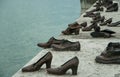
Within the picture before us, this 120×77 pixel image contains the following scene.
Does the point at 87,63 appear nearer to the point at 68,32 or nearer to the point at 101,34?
the point at 101,34

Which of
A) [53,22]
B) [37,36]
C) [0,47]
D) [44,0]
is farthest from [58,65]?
[44,0]

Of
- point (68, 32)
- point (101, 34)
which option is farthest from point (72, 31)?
point (101, 34)

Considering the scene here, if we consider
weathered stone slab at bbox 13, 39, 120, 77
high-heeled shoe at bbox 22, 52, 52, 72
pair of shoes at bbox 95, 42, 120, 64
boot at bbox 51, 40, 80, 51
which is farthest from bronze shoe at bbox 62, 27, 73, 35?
high-heeled shoe at bbox 22, 52, 52, 72

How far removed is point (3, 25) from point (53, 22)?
422cm

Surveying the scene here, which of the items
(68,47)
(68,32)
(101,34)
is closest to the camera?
(68,47)

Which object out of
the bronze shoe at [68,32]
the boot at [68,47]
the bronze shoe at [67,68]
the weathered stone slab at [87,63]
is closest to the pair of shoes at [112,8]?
the bronze shoe at [68,32]

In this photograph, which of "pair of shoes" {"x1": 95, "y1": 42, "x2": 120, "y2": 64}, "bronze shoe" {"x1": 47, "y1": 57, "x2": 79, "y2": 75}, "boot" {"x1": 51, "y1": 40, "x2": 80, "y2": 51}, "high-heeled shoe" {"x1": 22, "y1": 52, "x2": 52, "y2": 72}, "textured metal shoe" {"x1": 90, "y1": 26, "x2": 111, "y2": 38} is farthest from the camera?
"textured metal shoe" {"x1": 90, "y1": 26, "x2": 111, "y2": 38}

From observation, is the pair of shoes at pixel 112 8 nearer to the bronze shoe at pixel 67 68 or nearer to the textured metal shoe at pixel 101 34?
the textured metal shoe at pixel 101 34

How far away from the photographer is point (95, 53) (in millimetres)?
7062

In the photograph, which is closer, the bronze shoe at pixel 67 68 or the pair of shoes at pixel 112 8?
the bronze shoe at pixel 67 68

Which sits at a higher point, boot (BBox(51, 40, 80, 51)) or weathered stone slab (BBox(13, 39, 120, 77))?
boot (BBox(51, 40, 80, 51))

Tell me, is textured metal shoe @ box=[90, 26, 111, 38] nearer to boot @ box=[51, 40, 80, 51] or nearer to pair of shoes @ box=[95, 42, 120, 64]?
boot @ box=[51, 40, 80, 51]

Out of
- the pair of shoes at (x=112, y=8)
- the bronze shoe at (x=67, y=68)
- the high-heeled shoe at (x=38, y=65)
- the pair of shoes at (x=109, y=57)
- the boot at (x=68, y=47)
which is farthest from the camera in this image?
the pair of shoes at (x=112, y=8)

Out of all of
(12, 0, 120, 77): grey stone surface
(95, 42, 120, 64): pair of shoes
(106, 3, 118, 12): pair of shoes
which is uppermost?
(95, 42, 120, 64): pair of shoes
